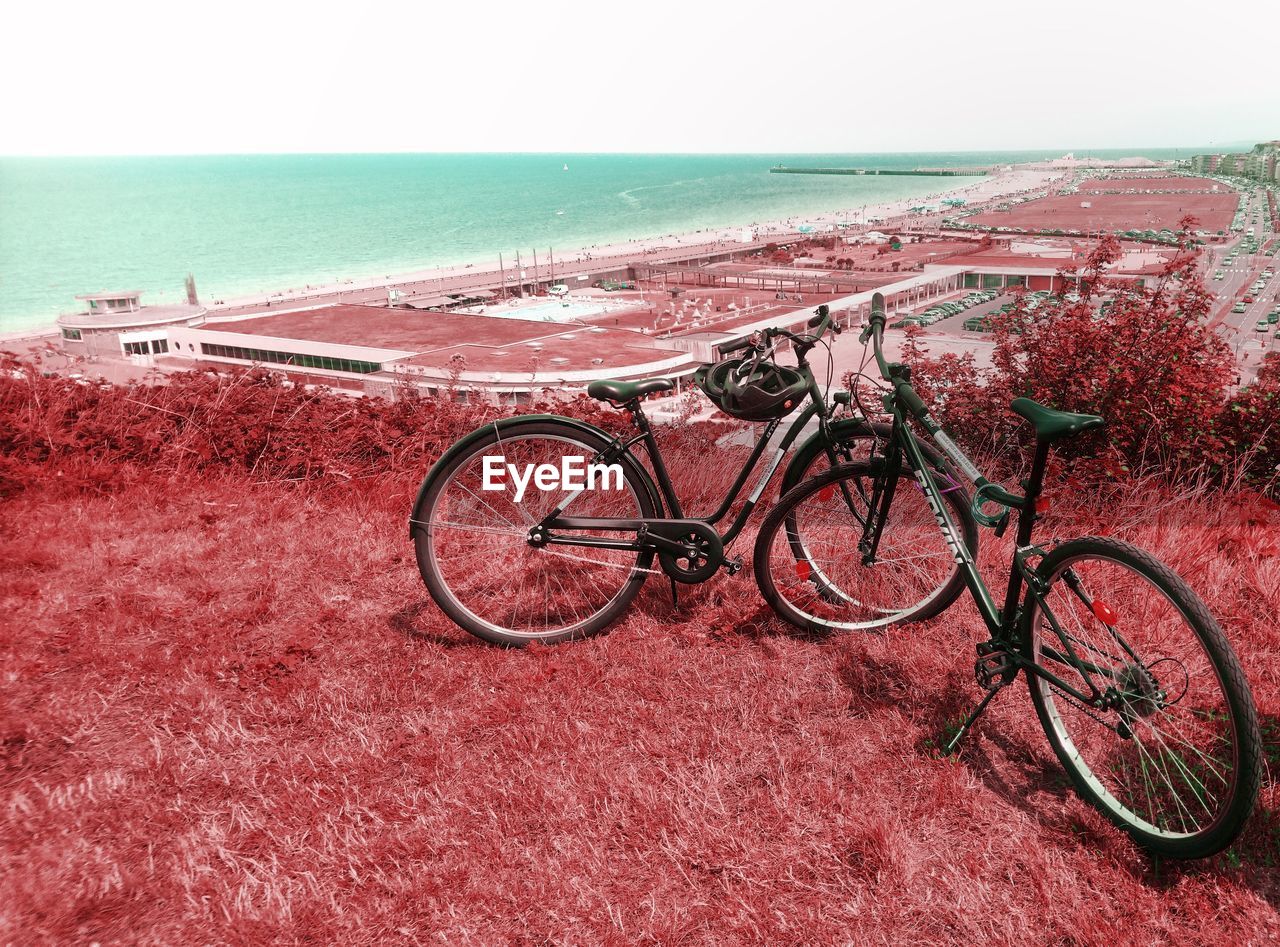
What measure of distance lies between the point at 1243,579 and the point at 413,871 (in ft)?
12.3

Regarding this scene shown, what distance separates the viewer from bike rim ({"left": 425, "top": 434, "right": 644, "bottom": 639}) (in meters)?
3.30

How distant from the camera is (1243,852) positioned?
2188mm

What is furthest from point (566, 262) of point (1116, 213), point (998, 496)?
point (998, 496)

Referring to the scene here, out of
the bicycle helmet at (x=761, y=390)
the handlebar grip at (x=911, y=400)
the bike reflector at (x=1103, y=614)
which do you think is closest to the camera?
the bike reflector at (x=1103, y=614)

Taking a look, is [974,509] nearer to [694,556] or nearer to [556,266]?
[694,556]

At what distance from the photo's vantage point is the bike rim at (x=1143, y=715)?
7.34 ft

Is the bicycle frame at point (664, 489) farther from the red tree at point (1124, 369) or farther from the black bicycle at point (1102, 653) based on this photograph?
the red tree at point (1124, 369)

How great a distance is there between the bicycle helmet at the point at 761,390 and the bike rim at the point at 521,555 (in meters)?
0.55

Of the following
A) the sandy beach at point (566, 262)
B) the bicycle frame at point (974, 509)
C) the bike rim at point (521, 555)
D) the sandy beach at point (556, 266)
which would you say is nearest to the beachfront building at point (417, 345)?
the sandy beach at point (556, 266)

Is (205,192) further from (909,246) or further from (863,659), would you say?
(863,659)

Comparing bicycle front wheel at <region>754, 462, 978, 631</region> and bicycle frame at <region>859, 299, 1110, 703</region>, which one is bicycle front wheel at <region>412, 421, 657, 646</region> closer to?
bicycle front wheel at <region>754, 462, 978, 631</region>

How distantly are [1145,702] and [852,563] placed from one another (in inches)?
51.6

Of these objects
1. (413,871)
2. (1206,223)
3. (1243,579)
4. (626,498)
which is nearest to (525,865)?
(413,871)

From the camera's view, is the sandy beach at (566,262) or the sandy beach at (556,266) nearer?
the sandy beach at (556,266)
